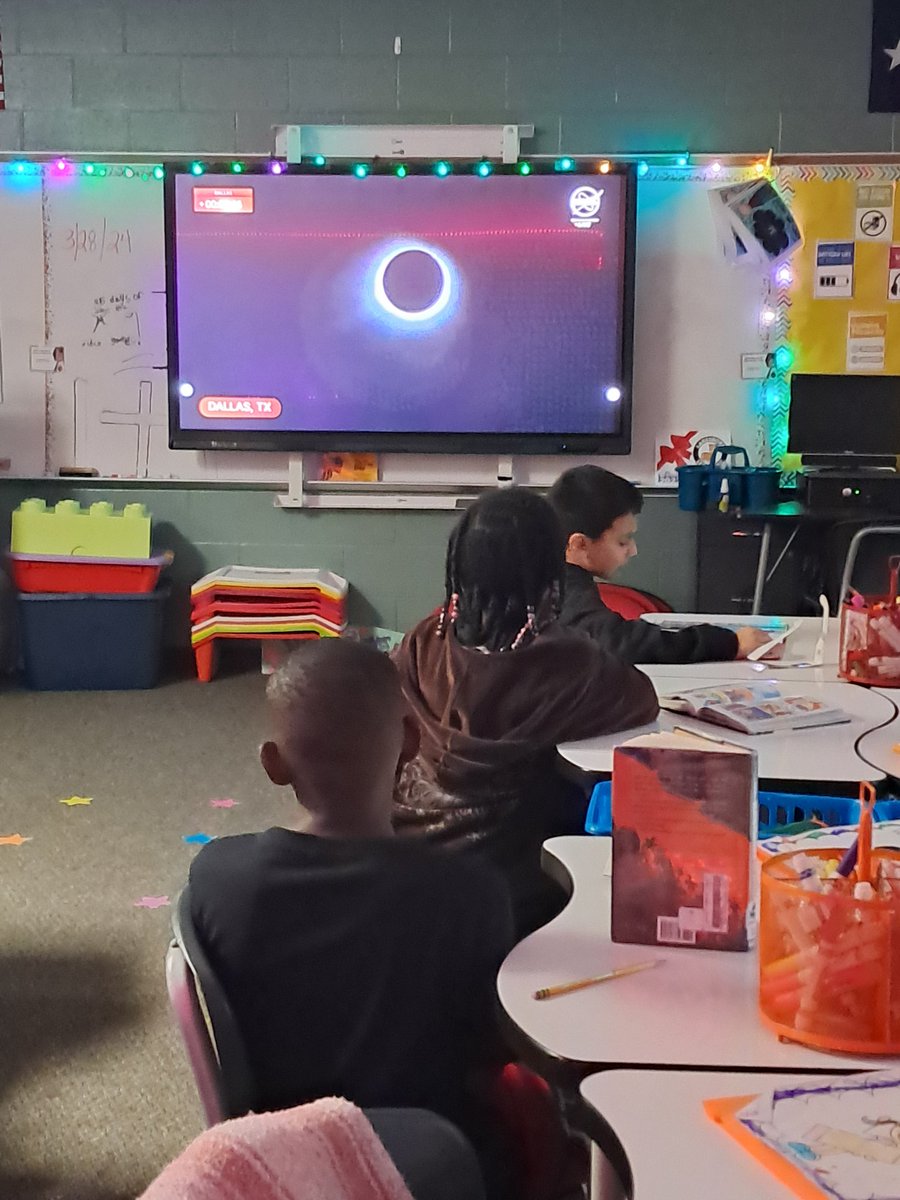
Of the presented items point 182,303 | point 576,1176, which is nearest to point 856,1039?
point 576,1176

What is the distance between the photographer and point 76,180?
5.13 m

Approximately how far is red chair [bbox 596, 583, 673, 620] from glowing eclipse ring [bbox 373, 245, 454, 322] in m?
1.19

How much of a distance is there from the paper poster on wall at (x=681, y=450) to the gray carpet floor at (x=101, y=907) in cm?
172

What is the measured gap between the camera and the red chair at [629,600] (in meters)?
4.78

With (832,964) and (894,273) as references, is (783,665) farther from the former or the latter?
(894,273)

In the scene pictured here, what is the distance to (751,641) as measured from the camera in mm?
2730

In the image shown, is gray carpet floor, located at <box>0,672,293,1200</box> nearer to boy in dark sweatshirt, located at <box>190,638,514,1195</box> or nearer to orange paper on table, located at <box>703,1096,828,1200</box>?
boy in dark sweatshirt, located at <box>190,638,514,1195</box>

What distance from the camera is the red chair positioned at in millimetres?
4777

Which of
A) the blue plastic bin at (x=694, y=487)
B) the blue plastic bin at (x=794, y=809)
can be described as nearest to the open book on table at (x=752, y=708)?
the blue plastic bin at (x=794, y=809)

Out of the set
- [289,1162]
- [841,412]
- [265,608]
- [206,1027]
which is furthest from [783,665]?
[265,608]

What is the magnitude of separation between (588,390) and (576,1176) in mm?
3854

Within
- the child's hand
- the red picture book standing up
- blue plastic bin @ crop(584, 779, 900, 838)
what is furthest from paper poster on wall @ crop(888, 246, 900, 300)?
the red picture book standing up

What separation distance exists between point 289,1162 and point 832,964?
2.01 feet

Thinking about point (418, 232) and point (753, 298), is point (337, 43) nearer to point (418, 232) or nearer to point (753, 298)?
point (418, 232)
